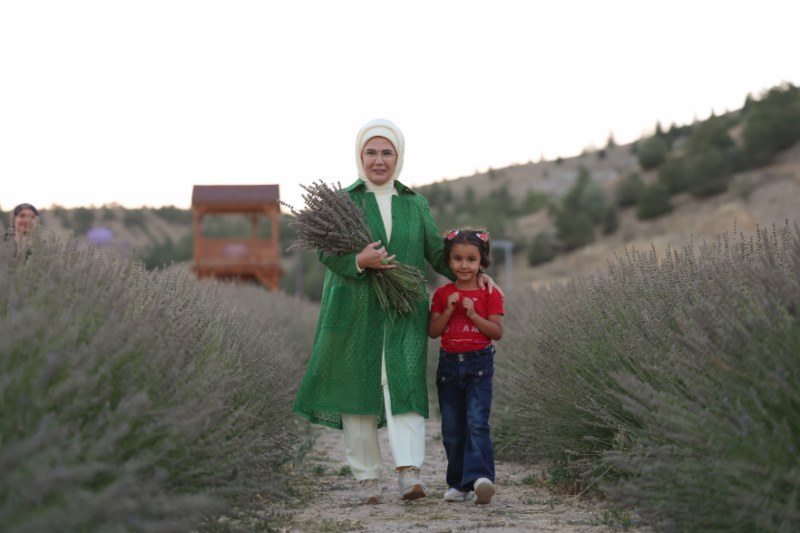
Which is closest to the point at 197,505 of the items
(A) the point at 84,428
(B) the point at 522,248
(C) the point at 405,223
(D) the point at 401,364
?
(A) the point at 84,428

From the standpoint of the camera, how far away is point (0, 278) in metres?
4.10

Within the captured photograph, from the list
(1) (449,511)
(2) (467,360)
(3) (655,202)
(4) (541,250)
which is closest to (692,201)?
(3) (655,202)

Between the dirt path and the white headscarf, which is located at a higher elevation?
the white headscarf

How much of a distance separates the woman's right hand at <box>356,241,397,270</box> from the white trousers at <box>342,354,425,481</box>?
1.72 ft

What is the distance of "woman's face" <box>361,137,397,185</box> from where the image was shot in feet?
20.9

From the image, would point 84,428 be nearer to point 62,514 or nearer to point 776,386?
point 62,514

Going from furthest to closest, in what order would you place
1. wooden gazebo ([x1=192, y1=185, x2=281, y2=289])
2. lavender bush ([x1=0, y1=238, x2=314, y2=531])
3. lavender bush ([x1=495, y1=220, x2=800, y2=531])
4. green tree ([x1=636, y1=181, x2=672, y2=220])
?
green tree ([x1=636, y1=181, x2=672, y2=220]) → wooden gazebo ([x1=192, y1=185, x2=281, y2=289]) → lavender bush ([x1=495, y1=220, x2=800, y2=531]) → lavender bush ([x1=0, y1=238, x2=314, y2=531])

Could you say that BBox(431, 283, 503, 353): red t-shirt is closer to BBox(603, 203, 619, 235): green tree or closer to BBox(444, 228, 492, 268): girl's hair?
BBox(444, 228, 492, 268): girl's hair

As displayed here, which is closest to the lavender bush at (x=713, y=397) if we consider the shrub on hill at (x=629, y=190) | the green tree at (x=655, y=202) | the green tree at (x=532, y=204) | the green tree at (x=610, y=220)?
the green tree at (x=655, y=202)

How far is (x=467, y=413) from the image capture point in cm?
607

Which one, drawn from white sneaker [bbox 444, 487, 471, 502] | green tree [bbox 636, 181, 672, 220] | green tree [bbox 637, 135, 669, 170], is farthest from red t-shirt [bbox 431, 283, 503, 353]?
green tree [bbox 637, 135, 669, 170]

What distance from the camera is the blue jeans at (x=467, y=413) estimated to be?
5.99 metres

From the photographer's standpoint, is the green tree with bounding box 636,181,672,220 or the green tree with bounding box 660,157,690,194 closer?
the green tree with bounding box 636,181,672,220

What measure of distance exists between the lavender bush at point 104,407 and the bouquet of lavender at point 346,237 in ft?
4.03
